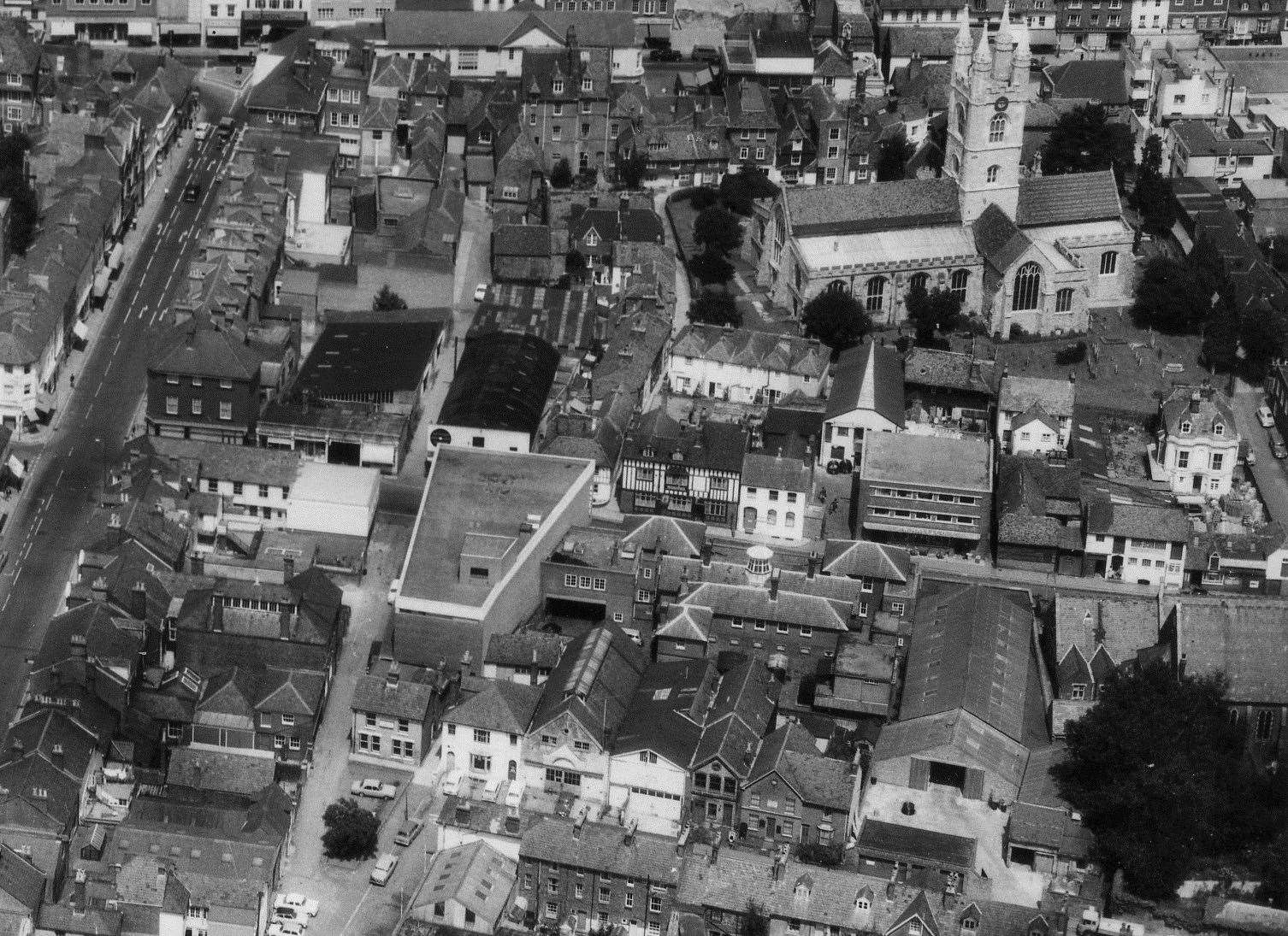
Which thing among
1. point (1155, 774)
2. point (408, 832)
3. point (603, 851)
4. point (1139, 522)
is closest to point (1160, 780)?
point (1155, 774)

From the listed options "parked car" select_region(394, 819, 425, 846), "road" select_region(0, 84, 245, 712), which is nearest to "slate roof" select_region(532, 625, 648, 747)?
"parked car" select_region(394, 819, 425, 846)

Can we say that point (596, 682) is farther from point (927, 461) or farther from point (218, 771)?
point (927, 461)

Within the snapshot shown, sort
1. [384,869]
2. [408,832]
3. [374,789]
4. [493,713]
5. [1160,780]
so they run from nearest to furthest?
[1160,780] → [384,869] → [408,832] → [493,713] → [374,789]

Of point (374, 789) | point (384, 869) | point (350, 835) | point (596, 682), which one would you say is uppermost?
point (596, 682)

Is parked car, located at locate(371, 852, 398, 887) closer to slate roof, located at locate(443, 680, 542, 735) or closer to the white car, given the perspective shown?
the white car

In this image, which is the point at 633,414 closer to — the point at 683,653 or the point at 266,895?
the point at 683,653

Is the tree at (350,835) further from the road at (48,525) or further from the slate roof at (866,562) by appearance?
the slate roof at (866,562)
